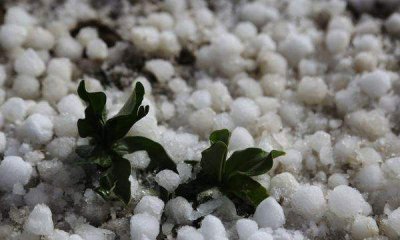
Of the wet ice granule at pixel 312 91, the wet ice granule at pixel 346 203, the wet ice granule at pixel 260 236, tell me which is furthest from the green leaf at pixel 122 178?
the wet ice granule at pixel 312 91

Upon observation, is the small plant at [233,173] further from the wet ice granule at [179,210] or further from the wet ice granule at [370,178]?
the wet ice granule at [370,178]

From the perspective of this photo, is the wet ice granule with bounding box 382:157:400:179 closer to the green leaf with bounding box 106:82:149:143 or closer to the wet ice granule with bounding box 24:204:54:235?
the green leaf with bounding box 106:82:149:143

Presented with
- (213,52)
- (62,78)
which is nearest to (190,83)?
(213,52)

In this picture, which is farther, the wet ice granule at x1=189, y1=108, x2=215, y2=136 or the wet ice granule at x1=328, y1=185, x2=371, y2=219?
the wet ice granule at x1=189, y1=108, x2=215, y2=136

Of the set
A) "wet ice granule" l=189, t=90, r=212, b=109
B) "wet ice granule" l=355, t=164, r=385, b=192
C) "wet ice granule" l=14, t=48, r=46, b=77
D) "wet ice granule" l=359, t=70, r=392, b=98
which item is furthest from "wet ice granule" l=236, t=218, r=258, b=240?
"wet ice granule" l=14, t=48, r=46, b=77

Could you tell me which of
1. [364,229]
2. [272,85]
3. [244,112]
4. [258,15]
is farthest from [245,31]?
[364,229]

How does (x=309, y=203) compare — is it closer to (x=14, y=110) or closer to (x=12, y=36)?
(x=14, y=110)
